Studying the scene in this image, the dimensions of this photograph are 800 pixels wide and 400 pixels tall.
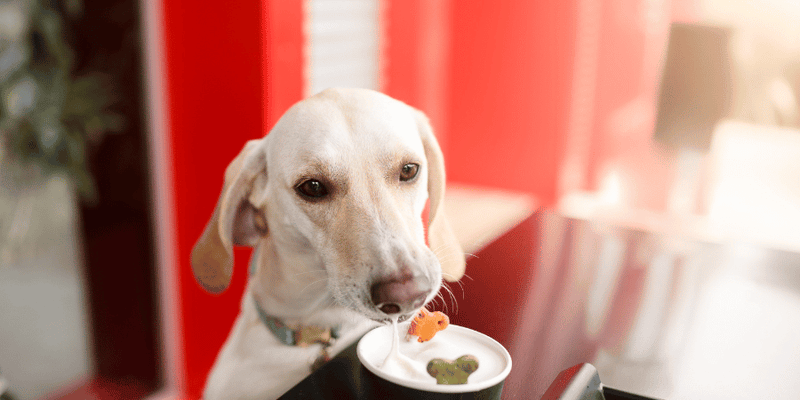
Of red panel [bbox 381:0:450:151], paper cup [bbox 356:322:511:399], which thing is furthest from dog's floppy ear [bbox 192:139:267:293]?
red panel [bbox 381:0:450:151]

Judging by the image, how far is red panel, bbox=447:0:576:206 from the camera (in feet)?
9.52

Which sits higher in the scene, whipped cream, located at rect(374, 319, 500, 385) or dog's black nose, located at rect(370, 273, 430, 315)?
dog's black nose, located at rect(370, 273, 430, 315)

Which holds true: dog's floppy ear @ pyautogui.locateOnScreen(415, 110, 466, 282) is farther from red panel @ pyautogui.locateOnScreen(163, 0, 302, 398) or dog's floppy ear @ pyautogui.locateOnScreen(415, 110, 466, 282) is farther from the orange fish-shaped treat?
red panel @ pyautogui.locateOnScreen(163, 0, 302, 398)

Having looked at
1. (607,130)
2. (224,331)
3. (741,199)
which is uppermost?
(607,130)

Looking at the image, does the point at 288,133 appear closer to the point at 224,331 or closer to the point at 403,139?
the point at 403,139

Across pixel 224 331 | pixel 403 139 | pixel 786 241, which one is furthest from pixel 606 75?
pixel 403 139

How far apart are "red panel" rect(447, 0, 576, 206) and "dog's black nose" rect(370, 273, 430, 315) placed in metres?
2.18

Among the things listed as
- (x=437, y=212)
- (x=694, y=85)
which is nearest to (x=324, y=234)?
(x=437, y=212)

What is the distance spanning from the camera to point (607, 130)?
315cm

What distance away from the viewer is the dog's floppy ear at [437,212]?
843mm

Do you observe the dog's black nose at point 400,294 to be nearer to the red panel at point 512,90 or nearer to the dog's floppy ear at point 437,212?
the dog's floppy ear at point 437,212

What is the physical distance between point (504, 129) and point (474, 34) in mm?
504

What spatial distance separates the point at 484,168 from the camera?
2.88 m

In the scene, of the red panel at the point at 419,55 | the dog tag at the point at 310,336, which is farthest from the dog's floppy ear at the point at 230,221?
the red panel at the point at 419,55
